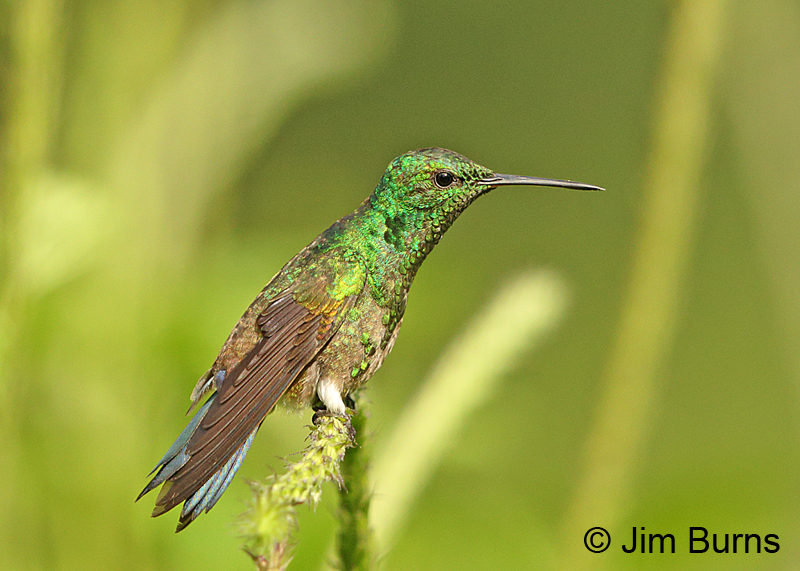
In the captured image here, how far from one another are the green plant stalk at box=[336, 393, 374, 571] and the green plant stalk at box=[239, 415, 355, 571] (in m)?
0.09

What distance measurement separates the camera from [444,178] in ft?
5.41

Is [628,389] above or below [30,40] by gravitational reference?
above

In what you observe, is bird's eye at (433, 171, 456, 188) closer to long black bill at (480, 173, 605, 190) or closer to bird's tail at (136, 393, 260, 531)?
long black bill at (480, 173, 605, 190)

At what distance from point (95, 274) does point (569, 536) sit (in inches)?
63.1

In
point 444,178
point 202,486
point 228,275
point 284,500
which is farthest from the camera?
point 228,275

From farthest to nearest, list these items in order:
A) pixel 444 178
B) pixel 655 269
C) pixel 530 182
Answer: pixel 655 269
pixel 444 178
pixel 530 182

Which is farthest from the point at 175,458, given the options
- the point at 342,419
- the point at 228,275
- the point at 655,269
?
the point at 655,269

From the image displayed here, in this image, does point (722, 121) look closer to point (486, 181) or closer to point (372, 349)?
point (486, 181)

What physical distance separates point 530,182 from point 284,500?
0.84 m

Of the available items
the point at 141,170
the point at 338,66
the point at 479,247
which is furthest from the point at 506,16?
the point at 141,170

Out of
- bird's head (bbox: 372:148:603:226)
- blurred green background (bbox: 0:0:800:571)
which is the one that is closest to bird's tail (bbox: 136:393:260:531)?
blurred green background (bbox: 0:0:800:571)

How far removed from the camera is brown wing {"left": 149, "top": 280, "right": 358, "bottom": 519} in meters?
1.21

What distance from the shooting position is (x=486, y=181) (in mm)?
1643

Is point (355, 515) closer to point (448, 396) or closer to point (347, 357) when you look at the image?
point (347, 357)
